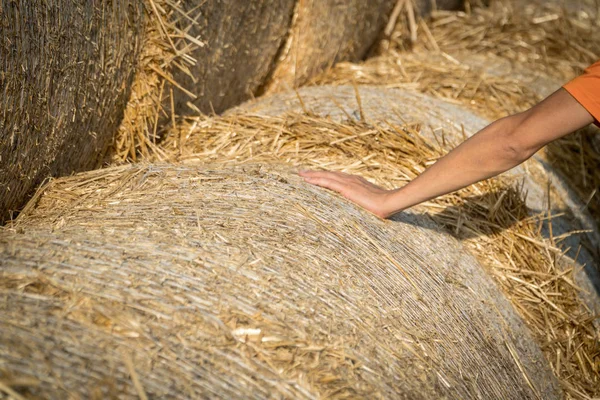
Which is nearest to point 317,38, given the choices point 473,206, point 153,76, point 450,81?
point 450,81

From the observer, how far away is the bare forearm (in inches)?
74.2

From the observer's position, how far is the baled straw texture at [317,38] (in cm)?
349

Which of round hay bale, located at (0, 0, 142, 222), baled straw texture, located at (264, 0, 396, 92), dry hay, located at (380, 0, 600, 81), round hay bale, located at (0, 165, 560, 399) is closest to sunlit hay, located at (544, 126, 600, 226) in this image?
dry hay, located at (380, 0, 600, 81)

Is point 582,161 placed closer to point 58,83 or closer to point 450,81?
point 450,81

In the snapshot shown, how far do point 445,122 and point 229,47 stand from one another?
1015 mm

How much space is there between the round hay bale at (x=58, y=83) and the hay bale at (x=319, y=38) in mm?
1222

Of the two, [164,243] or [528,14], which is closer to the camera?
[164,243]

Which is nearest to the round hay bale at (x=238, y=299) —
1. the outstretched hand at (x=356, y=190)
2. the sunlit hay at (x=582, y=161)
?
the outstretched hand at (x=356, y=190)

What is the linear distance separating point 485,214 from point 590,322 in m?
0.56

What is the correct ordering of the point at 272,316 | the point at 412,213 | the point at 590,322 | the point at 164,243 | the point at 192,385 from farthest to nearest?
the point at 590,322 → the point at 412,213 → the point at 164,243 → the point at 272,316 → the point at 192,385

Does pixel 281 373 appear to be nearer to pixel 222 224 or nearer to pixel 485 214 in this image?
pixel 222 224

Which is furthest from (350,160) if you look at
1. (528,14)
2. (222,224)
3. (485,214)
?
(528,14)

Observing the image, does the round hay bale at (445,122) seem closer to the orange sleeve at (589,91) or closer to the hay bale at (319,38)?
the hay bale at (319,38)

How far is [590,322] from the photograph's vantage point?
2539mm
